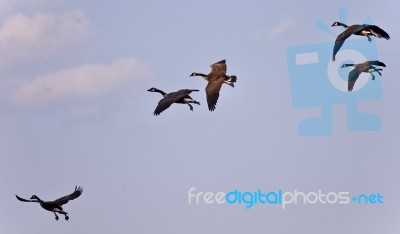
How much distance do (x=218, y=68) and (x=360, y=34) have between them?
358cm

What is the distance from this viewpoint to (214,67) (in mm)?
31547

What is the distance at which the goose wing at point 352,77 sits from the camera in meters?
32.8

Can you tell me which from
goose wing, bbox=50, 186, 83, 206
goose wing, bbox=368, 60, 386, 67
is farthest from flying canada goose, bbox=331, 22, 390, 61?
goose wing, bbox=50, 186, 83, 206

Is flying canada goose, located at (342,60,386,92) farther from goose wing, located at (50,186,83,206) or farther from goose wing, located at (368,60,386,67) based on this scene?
goose wing, located at (50,186,83,206)

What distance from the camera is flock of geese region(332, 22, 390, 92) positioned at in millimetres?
30698

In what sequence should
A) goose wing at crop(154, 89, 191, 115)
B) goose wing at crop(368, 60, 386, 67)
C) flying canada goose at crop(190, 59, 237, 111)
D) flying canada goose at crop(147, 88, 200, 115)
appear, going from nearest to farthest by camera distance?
goose wing at crop(154, 89, 191, 115) < flying canada goose at crop(147, 88, 200, 115) < flying canada goose at crop(190, 59, 237, 111) < goose wing at crop(368, 60, 386, 67)

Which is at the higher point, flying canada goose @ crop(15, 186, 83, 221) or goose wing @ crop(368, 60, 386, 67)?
goose wing @ crop(368, 60, 386, 67)

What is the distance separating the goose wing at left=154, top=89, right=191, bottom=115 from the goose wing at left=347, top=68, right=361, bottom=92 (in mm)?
4562

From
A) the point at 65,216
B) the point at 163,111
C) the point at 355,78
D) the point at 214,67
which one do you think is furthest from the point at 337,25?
the point at 65,216

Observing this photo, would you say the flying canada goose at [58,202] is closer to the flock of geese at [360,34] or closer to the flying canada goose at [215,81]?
the flying canada goose at [215,81]

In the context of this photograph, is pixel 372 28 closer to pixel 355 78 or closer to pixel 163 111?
pixel 355 78

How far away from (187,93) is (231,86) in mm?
1086

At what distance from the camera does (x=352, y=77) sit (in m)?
33.0

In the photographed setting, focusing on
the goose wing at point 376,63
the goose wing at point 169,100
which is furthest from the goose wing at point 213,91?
the goose wing at point 376,63
